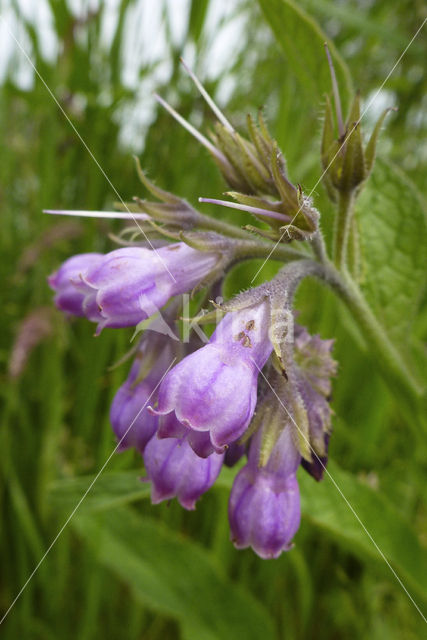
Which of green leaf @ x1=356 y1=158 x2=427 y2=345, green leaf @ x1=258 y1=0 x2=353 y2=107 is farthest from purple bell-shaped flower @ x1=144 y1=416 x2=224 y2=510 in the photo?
green leaf @ x1=258 y1=0 x2=353 y2=107

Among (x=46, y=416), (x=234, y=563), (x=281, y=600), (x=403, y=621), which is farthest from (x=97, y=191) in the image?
(x=403, y=621)

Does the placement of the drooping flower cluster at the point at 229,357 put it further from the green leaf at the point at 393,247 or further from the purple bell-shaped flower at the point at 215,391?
the green leaf at the point at 393,247

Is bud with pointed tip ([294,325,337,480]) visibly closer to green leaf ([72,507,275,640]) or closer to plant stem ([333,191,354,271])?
plant stem ([333,191,354,271])

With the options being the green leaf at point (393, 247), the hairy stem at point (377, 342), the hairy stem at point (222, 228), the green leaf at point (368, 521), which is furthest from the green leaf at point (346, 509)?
the hairy stem at point (222, 228)

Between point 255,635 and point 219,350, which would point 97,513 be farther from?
point 219,350

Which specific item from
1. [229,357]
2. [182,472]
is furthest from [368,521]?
[229,357]

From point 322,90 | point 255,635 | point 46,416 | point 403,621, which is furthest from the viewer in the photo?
point 46,416
